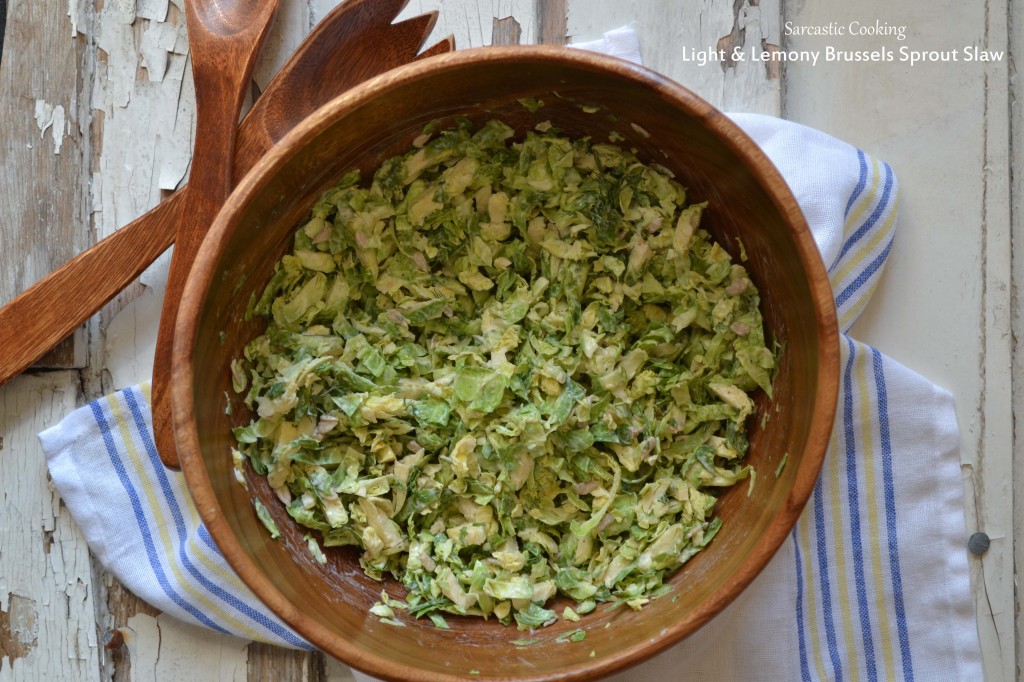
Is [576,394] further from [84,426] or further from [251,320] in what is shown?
[84,426]

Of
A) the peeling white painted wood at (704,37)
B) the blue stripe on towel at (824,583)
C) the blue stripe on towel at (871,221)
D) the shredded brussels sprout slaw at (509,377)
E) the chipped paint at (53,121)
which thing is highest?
the peeling white painted wood at (704,37)

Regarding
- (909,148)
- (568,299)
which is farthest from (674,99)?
(909,148)

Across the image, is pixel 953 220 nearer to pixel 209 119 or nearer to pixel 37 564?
pixel 209 119

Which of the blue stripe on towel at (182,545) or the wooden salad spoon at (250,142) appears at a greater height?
the wooden salad spoon at (250,142)

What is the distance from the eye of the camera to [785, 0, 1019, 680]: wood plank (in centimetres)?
145

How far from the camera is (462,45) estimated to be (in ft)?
4.66

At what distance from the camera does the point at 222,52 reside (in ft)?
4.38

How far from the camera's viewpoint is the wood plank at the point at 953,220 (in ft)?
4.75

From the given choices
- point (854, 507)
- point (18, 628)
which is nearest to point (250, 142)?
point (18, 628)

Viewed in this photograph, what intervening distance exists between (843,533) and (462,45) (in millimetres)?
1058

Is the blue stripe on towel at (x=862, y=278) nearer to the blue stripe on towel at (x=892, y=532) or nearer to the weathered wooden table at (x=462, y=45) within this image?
the weathered wooden table at (x=462, y=45)

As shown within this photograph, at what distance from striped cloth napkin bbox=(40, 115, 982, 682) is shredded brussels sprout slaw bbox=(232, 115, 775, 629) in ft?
0.82

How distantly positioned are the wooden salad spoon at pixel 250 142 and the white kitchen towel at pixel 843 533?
0.51ft

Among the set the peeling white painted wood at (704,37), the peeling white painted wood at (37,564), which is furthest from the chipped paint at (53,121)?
the peeling white painted wood at (704,37)
